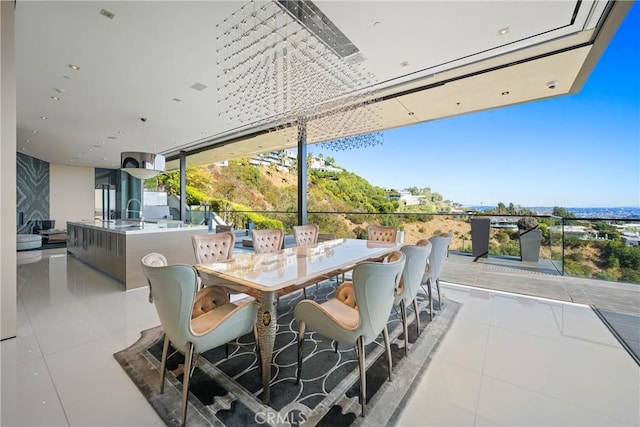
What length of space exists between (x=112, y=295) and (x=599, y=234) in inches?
263

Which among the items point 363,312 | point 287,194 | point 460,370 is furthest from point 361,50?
point 287,194

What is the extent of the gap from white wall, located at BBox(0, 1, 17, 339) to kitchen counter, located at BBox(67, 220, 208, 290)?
145cm

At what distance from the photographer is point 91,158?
10109 millimetres

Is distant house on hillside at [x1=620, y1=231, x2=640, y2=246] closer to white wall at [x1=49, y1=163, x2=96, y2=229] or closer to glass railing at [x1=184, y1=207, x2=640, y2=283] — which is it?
glass railing at [x1=184, y1=207, x2=640, y2=283]

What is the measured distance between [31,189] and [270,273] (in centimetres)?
1332

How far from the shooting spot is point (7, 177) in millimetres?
2445

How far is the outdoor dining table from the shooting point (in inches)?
67.2

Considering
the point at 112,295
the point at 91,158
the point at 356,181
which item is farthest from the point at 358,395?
the point at 91,158

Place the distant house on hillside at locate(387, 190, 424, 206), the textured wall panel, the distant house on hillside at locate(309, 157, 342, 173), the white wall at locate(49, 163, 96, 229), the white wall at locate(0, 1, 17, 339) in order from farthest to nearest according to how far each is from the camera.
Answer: the white wall at locate(49, 163, 96, 229), the textured wall panel, the distant house on hillside at locate(387, 190, 424, 206), the distant house on hillside at locate(309, 157, 342, 173), the white wall at locate(0, 1, 17, 339)

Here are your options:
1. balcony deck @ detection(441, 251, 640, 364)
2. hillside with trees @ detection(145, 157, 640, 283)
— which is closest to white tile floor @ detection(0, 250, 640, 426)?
balcony deck @ detection(441, 251, 640, 364)

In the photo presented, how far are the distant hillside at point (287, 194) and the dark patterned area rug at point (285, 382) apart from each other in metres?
4.05

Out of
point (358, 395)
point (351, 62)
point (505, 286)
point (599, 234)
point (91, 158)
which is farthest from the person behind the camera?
point (91, 158)

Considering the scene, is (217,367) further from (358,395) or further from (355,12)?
(355,12)

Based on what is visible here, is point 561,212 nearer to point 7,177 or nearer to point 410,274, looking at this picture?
point 410,274
